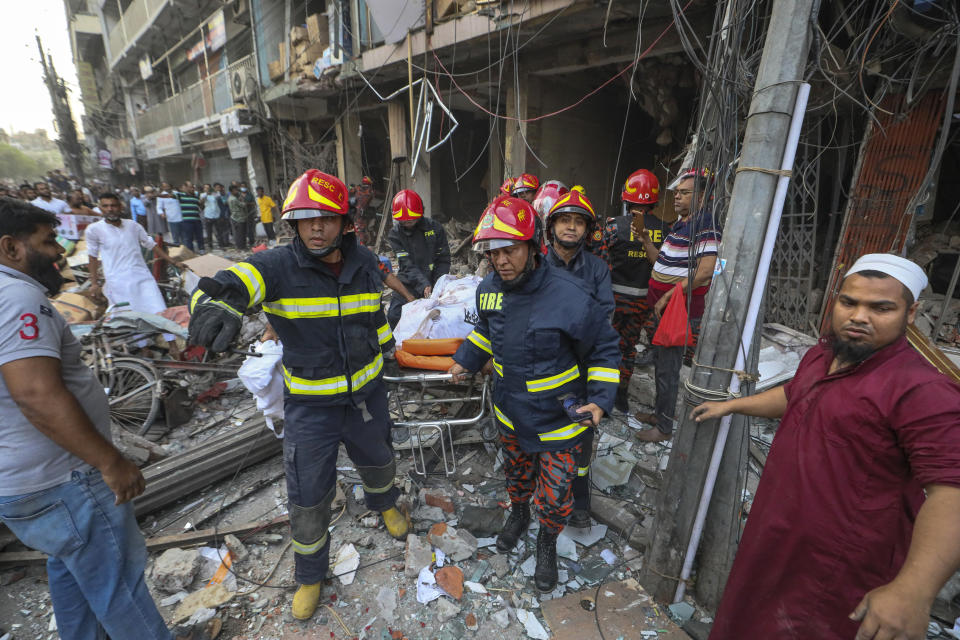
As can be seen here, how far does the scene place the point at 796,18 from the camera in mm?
1678

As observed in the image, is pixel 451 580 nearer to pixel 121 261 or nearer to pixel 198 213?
pixel 121 261

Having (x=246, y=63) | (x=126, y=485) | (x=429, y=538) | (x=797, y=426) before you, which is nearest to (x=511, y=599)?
(x=429, y=538)

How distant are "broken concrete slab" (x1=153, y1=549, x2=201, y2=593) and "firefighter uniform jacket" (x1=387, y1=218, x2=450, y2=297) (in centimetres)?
291


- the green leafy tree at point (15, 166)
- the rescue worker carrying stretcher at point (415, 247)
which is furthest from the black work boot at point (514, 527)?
the green leafy tree at point (15, 166)

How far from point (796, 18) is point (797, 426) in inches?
63.7

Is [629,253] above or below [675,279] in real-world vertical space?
above

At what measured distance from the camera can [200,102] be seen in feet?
56.0

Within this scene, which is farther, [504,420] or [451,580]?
[451,580]

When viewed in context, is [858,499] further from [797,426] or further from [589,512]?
[589,512]

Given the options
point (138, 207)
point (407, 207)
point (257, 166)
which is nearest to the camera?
point (407, 207)

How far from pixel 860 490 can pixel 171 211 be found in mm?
15327

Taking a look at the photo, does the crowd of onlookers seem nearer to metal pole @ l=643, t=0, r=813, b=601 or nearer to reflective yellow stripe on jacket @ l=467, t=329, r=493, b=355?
reflective yellow stripe on jacket @ l=467, t=329, r=493, b=355

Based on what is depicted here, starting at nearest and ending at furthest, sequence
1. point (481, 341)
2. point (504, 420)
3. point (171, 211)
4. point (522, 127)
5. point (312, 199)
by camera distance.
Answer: point (312, 199)
point (504, 420)
point (481, 341)
point (522, 127)
point (171, 211)

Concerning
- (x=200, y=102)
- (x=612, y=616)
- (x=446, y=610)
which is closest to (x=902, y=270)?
(x=612, y=616)
